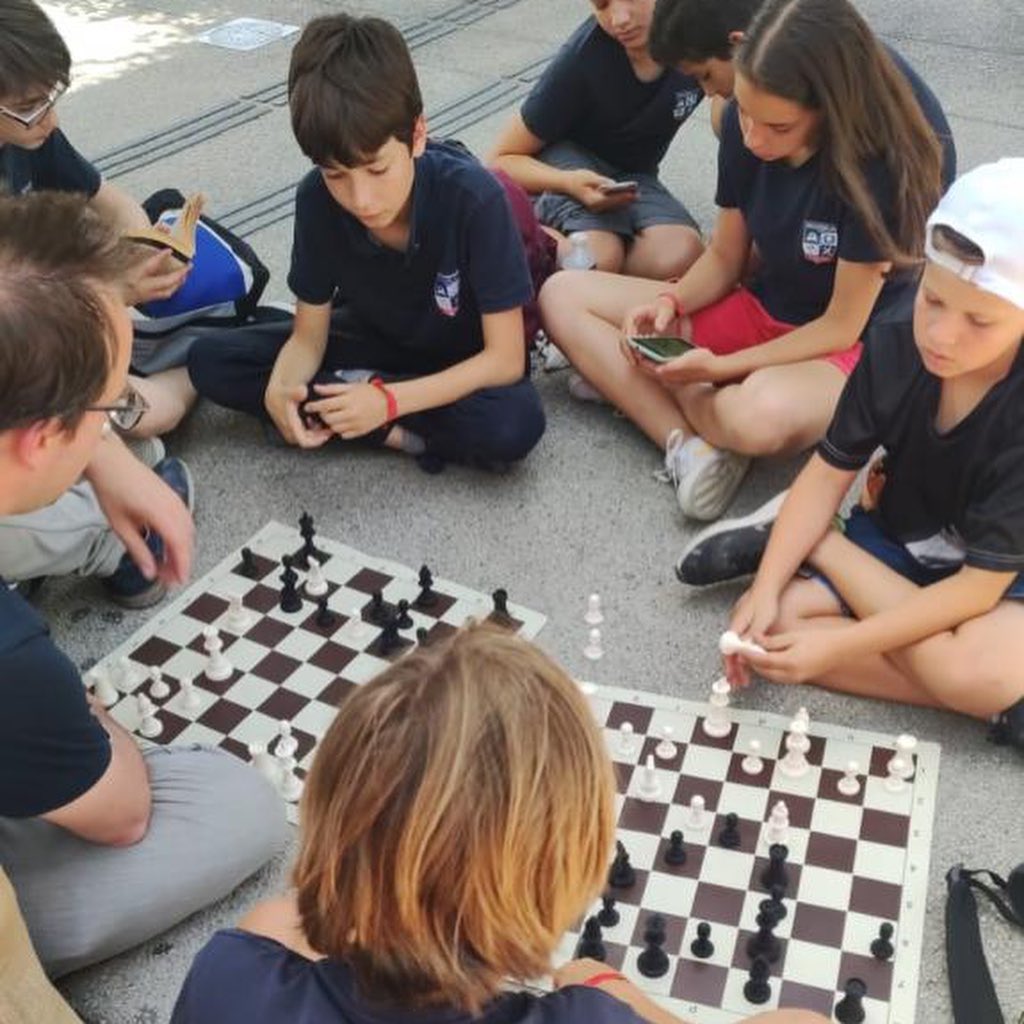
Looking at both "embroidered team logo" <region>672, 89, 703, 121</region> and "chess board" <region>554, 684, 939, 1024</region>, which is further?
"embroidered team logo" <region>672, 89, 703, 121</region>

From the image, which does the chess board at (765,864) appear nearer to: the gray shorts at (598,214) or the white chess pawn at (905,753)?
the white chess pawn at (905,753)

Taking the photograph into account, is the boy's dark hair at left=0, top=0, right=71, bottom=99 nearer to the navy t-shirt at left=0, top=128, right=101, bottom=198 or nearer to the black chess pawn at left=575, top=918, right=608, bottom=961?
the navy t-shirt at left=0, top=128, right=101, bottom=198

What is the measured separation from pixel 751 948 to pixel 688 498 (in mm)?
705

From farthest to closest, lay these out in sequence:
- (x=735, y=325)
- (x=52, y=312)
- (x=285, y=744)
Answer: (x=735, y=325), (x=285, y=744), (x=52, y=312)

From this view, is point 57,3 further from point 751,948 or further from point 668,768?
point 751,948

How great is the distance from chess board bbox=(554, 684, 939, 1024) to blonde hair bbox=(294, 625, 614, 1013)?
0.50 metres

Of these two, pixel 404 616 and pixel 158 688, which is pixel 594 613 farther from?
pixel 158 688

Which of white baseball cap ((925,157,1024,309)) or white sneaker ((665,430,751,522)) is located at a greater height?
white baseball cap ((925,157,1024,309))

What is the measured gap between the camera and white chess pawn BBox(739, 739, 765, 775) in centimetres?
141

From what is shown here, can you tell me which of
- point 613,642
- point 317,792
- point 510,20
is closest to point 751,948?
point 613,642

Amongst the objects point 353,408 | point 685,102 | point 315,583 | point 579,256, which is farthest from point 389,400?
point 685,102

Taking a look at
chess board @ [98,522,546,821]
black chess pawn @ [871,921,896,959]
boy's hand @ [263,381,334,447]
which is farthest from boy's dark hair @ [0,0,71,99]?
black chess pawn @ [871,921,896,959]

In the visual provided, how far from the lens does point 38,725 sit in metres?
1.03

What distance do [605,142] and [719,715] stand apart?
1229 mm
